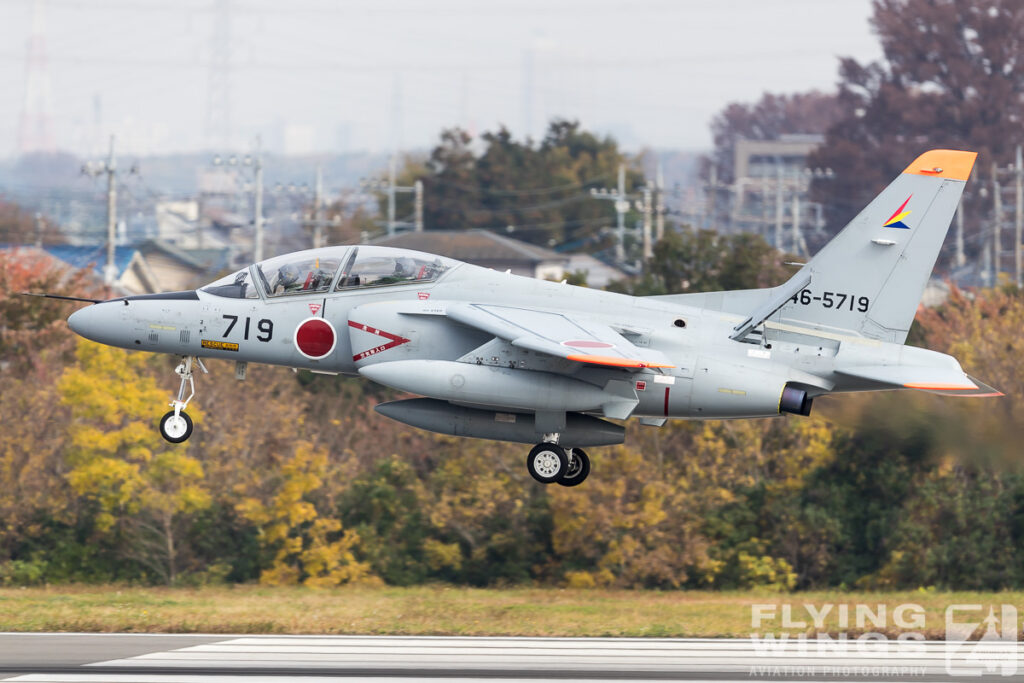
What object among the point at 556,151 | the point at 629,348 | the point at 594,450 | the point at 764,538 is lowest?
the point at 764,538

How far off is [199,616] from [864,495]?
79.1 ft

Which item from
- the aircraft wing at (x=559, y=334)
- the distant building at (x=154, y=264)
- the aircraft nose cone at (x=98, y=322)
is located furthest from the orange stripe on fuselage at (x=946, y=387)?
the distant building at (x=154, y=264)

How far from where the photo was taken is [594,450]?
41.7 meters

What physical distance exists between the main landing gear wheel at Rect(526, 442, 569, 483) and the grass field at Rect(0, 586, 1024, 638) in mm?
4946

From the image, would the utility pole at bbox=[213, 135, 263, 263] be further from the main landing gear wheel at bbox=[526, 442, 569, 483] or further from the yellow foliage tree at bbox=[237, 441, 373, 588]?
the main landing gear wheel at bbox=[526, 442, 569, 483]

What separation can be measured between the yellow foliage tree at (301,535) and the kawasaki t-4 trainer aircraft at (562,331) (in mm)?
21150

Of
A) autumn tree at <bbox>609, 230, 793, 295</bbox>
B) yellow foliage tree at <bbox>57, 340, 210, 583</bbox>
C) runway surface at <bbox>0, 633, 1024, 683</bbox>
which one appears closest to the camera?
runway surface at <bbox>0, 633, 1024, 683</bbox>

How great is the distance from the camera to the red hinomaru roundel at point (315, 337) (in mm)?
22031

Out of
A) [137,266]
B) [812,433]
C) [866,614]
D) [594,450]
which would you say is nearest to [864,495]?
[812,433]

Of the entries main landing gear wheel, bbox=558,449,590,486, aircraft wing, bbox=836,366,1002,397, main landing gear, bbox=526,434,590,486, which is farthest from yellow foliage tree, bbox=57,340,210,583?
aircraft wing, bbox=836,366,1002,397

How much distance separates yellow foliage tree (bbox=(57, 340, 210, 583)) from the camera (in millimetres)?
42375

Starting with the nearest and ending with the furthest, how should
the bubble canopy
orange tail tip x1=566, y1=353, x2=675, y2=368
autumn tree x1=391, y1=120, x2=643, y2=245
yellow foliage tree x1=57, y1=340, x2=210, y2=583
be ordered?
1. orange tail tip x1=566, y1=353, x2=675, y2=368
2. the bubble canopy
3. yellow foliage tree x1=57, y1=340, x2=210, y2=583
4. autumn tree x1=391, y1=120, x2=643, y2=245

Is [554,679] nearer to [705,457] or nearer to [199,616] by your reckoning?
[199,616]

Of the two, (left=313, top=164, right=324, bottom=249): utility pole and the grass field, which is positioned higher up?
(left=313, top=164, right=324, bottom=249): utility pole
